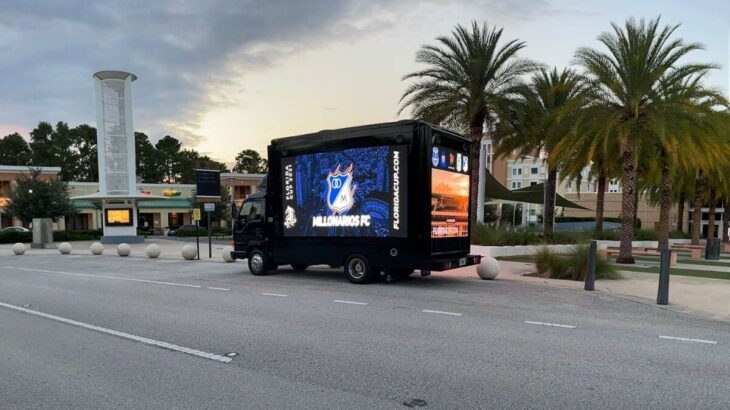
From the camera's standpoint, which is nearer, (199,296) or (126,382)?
(126,382)

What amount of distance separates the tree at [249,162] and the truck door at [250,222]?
9871cm

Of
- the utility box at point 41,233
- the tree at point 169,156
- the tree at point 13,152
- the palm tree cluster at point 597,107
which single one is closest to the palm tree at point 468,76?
the palm tree cluster at point 597,107

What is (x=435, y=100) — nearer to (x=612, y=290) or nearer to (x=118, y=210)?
(x=612, y=290)

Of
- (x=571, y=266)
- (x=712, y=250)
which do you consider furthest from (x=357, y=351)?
(x=712, y=250)

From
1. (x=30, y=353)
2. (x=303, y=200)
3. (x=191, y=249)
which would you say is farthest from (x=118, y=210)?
(x=30, y=353)

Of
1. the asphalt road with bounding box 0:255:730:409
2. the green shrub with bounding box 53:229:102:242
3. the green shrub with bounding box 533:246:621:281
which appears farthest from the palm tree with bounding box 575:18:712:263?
the green shrub with bounding box 53:229:102:242

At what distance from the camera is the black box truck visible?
11484 mm

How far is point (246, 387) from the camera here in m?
4.96

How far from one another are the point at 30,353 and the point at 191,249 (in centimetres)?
1629

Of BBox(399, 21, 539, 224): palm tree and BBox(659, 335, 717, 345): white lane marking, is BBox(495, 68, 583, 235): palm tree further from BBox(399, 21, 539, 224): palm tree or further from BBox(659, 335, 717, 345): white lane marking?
BBox(659, 335, 717, 345): white lane marking

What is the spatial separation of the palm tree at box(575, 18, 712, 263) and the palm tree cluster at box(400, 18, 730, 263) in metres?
0.03

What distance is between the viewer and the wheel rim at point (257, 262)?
14.8 meters

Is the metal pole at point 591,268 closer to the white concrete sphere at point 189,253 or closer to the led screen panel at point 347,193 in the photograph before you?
the led screen panel at point 347,193

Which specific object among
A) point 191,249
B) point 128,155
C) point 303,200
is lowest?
point 191,249
